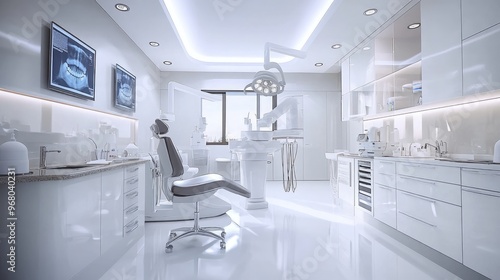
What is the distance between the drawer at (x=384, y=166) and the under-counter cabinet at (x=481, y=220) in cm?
83

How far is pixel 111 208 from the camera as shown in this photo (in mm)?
2094

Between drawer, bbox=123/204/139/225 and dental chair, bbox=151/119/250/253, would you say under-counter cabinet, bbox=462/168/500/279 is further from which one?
drawer, bbox=123/204/139/225

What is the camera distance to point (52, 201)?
58.7 inches

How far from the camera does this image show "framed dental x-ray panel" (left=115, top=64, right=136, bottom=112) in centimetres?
362

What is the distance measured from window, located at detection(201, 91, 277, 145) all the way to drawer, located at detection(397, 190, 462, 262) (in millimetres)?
4542

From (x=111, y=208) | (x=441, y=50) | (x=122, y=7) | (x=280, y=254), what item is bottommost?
(x=280, y=254)

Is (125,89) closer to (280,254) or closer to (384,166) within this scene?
(280,254)

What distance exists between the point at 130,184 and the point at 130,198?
14 centimetres

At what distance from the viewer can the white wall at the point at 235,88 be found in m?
6.43

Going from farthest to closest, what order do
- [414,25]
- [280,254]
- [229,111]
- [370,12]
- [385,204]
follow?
1. [229,111]
2. [370,12]
3. [414,25]
4. [385,204]
5. [280,254]

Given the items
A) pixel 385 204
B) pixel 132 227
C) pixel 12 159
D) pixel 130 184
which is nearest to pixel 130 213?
pixel 132 227

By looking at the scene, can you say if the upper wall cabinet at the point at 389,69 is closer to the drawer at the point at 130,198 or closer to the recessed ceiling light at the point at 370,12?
the recessed ceiling light at the point at 370,12

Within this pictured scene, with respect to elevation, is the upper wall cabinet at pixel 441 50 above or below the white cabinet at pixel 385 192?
above

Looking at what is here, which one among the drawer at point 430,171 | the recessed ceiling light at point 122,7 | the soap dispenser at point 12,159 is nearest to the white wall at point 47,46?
the recessed ceiling light at point 122,7
